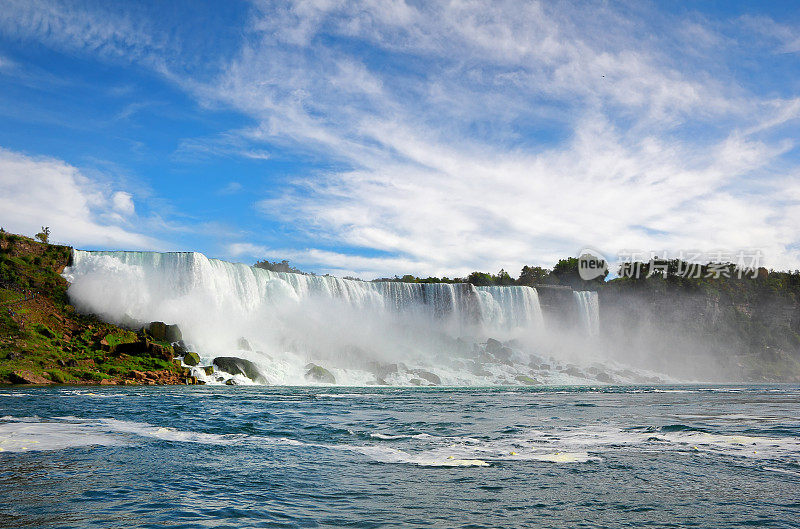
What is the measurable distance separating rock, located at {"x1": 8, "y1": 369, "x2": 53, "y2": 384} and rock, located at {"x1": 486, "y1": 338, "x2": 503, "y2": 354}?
43.9 metres

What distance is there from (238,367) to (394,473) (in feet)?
112

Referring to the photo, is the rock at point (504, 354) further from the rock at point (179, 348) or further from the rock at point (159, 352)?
the rock at point (159, 352)

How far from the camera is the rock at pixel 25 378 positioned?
31453 mm

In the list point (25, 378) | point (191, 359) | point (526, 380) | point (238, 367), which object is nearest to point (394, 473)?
point (25, 378)

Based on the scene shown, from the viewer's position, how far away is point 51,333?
38344 millimetres

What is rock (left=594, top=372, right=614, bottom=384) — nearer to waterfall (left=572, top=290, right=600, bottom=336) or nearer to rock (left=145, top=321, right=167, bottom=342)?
waterfall (left=572, top=290, right=600, bottom=336)

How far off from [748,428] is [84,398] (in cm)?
2246

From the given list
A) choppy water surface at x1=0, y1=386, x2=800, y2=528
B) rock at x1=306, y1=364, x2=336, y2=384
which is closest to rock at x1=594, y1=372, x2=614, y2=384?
rock at x1=306, y1=364, x2=336, y2=384

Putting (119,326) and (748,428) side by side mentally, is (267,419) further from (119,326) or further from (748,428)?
(119,326)

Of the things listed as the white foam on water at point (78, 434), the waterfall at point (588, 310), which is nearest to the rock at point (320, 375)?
the white foam on water at point (78, 434)

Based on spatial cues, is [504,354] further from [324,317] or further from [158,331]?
[158,331]

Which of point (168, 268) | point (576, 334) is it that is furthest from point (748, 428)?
point (576, 334)

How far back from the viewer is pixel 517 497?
625 centimetres

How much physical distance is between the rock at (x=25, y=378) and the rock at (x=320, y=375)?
60.1ft
